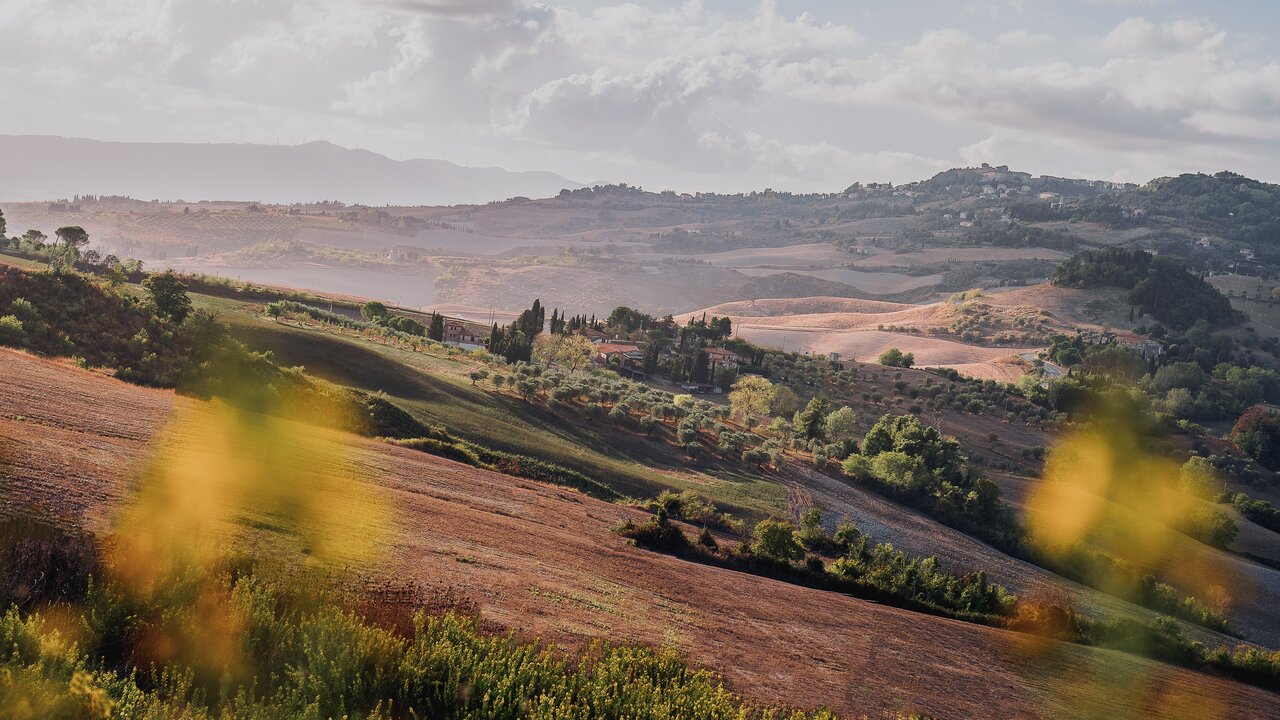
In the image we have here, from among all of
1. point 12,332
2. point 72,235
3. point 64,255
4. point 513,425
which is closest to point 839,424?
point 513,425

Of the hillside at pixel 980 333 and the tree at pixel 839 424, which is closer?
the tree at pixel 839 424

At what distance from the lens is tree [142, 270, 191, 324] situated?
43.6 metres

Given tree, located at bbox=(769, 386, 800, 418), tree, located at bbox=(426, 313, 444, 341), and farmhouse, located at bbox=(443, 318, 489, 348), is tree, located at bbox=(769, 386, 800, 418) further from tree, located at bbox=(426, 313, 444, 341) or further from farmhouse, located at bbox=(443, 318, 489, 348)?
tree, located at bbox=(426, 313, 444, 341)

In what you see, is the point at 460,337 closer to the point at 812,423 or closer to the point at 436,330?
the point at 436,330

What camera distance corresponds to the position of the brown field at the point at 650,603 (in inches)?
607

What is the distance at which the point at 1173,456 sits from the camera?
3858 inches

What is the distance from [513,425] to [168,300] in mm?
18815

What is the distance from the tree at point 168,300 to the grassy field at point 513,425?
5.34 metres

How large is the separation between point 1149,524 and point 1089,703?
5297cm

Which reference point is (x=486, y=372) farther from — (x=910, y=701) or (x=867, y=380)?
(x=867, y=380)

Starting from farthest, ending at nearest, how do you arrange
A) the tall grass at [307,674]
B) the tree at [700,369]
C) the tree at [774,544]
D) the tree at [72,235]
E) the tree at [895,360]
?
the tree at [895,360] < the tree at [700,369] < the tree at [72,235] < the tree at [774,544] < the tall grass at [307,674]

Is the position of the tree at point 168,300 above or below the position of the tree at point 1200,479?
above

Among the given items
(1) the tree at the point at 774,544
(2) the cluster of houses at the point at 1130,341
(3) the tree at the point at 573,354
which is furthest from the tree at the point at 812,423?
(2) the cluster of houses at the point at 1130,341

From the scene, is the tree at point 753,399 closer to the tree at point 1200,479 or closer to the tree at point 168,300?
the tree at point 1200,479
